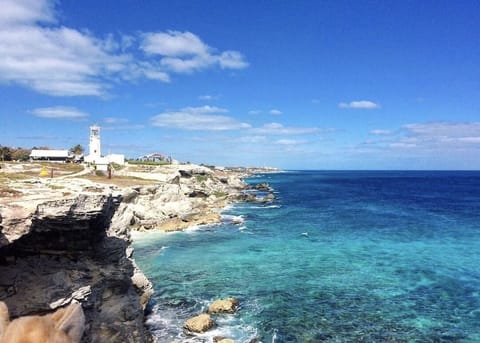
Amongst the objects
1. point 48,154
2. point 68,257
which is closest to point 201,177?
point 48,154

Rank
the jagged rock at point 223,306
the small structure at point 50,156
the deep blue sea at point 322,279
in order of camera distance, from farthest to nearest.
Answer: the small structure at point 50,156 < the jagged rock at point 223,306 < the deep blue sea at point 322,279

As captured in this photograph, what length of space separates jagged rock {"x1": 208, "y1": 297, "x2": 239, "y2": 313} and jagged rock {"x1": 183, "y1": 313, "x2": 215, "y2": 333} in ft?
6.19

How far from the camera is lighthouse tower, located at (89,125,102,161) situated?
103m

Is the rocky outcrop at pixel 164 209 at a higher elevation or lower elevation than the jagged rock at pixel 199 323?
higher

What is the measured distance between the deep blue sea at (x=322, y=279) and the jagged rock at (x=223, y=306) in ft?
2.36

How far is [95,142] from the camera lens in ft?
340

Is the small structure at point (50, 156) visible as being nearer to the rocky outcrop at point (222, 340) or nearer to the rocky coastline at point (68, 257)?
the rocky coastline at point (68, 257)

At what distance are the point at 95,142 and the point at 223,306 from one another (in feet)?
284

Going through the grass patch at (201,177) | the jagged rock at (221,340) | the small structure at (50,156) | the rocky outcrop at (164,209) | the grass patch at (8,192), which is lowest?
the jagged rock at (221,340)

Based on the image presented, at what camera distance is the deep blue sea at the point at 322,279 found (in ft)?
78.8

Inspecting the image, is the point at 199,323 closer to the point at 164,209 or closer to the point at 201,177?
the point at 164,209

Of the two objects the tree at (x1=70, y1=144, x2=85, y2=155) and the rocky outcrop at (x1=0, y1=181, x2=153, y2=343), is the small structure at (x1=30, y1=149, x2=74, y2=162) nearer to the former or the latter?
the tree at (x1=70, y1=144, x2=85, y2=155)

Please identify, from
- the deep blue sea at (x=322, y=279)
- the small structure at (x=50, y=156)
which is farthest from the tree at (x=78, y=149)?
the deep blue sea at (x=322, y=279)

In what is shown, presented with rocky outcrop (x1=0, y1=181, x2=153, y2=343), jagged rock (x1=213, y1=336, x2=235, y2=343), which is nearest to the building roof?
jagged rock (x1=213, y1=336, x2=235, y2=343)
